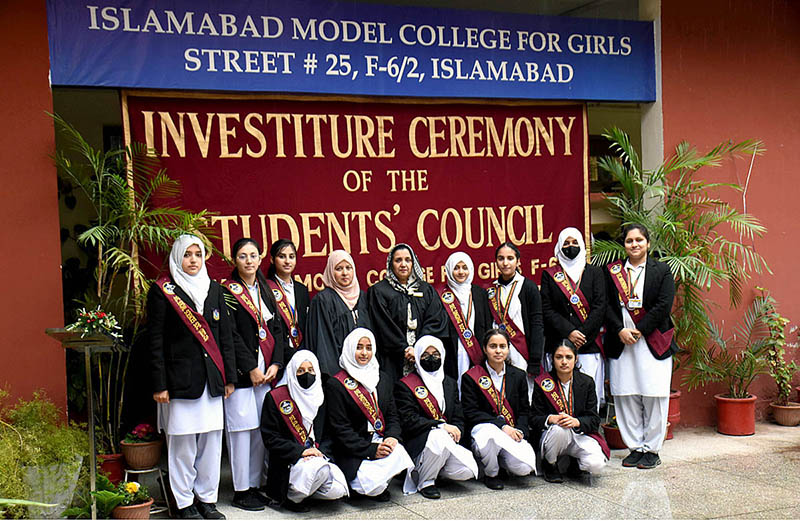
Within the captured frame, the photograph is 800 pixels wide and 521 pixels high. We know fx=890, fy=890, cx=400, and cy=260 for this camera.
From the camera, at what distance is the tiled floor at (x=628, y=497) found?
5402 mm

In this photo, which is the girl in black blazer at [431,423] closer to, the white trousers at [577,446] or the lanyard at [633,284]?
the white trousers at [577,446]

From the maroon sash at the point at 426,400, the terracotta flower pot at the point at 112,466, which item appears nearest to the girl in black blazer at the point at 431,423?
the maroon sash at the point at 426,400

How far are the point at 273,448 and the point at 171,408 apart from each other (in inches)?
26.5

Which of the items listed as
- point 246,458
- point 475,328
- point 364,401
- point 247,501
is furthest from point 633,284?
point 247,501

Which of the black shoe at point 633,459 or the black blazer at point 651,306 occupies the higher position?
the black blazer at point 651,306

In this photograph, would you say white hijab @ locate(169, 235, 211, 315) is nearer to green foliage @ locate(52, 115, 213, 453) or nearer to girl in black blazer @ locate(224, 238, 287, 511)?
green foliage @ locate(52, 115, 213, 453)

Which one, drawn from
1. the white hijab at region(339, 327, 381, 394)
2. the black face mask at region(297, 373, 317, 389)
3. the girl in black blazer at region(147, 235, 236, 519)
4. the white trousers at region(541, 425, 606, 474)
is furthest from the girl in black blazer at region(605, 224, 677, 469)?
the girl in black blazer at region(147, 235, 236, 519)

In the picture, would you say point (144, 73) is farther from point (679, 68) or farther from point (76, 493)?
point (679, 68)

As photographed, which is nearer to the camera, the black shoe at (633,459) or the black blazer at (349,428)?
the black blazer at (349,428)

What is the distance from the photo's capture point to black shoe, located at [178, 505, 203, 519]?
18.1 feet

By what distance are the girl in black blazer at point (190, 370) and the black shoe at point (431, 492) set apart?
1.32 meters

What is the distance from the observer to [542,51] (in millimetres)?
7324

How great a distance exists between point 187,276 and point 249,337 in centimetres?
61

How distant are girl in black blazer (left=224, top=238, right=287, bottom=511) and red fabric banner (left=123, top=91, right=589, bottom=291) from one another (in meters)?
0.72
